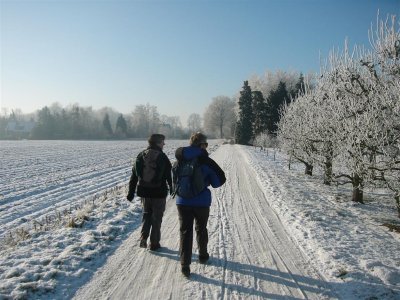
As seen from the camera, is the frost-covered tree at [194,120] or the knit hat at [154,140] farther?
the frost-covered tree at [194,120]

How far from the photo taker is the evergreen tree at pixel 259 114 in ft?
187

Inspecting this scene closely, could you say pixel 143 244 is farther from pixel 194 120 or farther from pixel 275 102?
pixel 194 120

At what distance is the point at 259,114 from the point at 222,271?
54.5 metres

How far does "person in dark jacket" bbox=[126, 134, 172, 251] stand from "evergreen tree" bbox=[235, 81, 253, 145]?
194 feet

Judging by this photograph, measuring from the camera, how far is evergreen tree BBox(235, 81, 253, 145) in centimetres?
6519

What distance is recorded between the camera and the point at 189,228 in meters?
5.95

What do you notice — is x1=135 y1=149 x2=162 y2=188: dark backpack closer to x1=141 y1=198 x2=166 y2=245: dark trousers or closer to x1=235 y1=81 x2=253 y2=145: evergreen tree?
x1=141 y1=198 x2=166 y2=245: dark trousers

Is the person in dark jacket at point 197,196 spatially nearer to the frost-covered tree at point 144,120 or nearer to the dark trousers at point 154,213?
the dark trousers at point 154,213

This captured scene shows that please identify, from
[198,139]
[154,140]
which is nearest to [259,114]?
[154,140]

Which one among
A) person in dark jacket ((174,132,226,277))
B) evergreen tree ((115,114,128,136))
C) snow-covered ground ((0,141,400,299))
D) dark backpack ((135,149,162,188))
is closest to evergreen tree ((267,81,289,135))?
snow-covered ground ((0,141,400,299))

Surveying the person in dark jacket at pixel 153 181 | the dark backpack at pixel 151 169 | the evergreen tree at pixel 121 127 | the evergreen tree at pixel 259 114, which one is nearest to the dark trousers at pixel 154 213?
the person in dark jacket at pixel 153 181

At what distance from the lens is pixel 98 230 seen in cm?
799

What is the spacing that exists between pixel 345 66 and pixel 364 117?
248 cm

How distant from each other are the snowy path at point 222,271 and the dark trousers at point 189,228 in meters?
0.32
